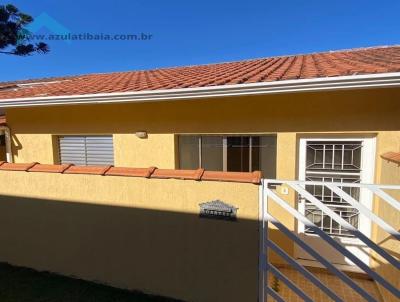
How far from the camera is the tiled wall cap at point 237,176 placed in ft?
13.3

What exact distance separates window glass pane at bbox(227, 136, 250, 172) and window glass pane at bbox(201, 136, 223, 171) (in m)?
0.28

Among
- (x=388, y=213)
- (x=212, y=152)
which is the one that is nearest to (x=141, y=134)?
(x=212, y=152)

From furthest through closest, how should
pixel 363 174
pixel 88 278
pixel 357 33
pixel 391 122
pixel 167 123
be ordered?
pixel 357 33 → pixel 167 123 → pixel 363 174 → pixel 391 122 → pixel 88 278

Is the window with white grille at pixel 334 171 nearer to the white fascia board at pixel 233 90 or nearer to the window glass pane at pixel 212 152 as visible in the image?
the white fascia board at pixel 233 90

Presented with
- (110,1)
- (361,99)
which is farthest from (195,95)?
(110,1)

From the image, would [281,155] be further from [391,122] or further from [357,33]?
[357,33]

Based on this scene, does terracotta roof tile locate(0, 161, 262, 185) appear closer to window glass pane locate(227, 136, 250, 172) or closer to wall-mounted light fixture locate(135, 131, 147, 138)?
wall-mounted light fixture locate(135, 131, 147, 138)

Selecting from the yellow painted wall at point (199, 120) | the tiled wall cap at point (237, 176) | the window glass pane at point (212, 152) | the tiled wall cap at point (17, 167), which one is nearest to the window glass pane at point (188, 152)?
the window glass pane at point (212, 152)

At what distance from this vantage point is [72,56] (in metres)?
19.2

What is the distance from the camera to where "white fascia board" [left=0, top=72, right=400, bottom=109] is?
449 cm

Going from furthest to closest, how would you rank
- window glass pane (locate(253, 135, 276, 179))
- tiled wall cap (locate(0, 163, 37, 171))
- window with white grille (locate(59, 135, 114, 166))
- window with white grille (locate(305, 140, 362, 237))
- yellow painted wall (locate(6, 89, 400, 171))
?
window with white grille (locate(59, 135, 114, 166)) < window glass pane (locate(253, 135, 276, 179)) < window with white grille (locate(305, 140, 362, 237)) < yellow painted wall (locate(6, 89, 400, 171)) < tiled wall cap (locate(0, 163, 37, 171))

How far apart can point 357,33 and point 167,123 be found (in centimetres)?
1223

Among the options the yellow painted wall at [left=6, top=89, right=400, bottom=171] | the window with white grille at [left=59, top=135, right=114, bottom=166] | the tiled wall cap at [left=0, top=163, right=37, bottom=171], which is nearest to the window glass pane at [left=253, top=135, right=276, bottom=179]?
the yellow painted wall at [left=6, top=89, right=400, bottom=171]

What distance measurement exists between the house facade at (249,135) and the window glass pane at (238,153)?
3 cm
